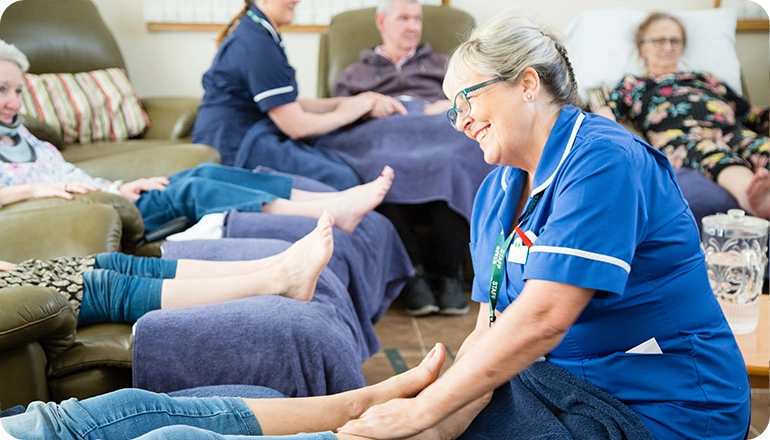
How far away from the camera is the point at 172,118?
362 centimetres

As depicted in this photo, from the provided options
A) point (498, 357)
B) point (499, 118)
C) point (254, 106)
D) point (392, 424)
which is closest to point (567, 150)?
point (499, 118)

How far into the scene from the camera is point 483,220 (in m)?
1.39

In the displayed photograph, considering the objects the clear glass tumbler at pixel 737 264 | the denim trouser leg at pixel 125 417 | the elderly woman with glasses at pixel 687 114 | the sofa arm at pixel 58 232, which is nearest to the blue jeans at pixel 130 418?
the denim trouser leg at pixel 125 417

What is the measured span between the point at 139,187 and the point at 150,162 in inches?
13.9

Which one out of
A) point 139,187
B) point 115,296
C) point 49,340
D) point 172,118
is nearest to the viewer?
point 49,340

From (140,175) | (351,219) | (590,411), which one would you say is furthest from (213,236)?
(590,411)

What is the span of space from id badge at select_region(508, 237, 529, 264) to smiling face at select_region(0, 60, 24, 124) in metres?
1.71

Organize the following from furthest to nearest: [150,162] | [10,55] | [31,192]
A: [150,162] → [10,55] → [31,192]

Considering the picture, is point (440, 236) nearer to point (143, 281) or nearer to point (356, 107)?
point (356, 107)

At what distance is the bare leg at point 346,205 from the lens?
2.37 metres

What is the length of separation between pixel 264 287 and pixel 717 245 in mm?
1264

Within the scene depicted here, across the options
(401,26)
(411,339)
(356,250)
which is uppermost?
(401,26)

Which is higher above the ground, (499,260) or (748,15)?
(748,15)

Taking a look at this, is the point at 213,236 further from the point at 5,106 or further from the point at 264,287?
the point at 5,106
